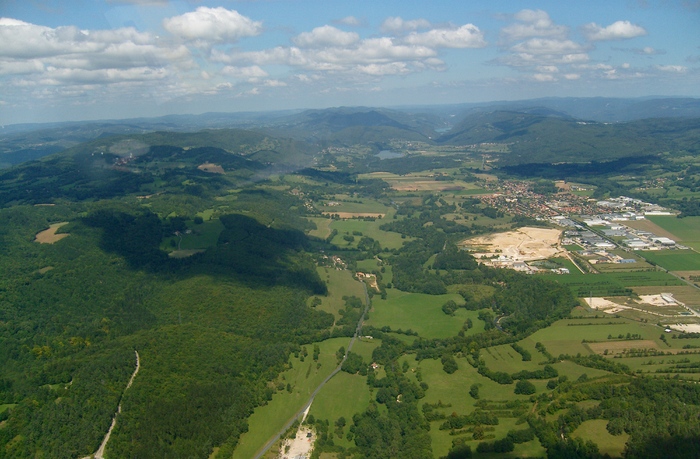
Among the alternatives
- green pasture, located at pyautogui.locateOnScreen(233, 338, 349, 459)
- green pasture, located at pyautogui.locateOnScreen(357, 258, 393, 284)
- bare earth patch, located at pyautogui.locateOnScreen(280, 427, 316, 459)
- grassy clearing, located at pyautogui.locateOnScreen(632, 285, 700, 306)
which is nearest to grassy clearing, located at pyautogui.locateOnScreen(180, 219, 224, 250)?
green pasture, located at pyautogui.locateOnScreen(357, 258, 393, 284)

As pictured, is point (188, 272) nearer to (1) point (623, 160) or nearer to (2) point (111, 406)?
(2) point (111, 406)

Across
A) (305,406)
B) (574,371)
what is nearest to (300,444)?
(305,406)

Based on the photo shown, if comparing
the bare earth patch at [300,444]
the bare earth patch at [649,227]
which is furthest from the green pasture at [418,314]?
the bare earth patch at [649,227]

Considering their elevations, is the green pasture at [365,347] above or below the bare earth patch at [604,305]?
below

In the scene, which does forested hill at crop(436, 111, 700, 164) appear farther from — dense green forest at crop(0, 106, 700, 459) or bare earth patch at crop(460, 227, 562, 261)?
bare earth patch at crop(460, 227, 562, 261)

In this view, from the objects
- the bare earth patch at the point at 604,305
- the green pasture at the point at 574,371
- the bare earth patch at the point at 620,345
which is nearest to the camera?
the green pasture at the point at 574,371

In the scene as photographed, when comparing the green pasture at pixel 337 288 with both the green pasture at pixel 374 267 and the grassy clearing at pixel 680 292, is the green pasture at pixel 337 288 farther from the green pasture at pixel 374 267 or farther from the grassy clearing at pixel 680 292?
the grassy clearing at pixel 680 292
